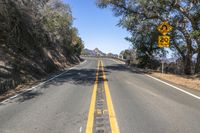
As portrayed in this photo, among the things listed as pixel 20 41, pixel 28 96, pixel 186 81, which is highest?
pixel 20 41

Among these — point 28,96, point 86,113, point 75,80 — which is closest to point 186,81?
point 75,80

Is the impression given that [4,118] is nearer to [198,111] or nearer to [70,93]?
[70,93]

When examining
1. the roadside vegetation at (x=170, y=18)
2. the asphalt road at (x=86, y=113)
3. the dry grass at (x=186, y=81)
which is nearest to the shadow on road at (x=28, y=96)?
the asphalt road at (x=86, y=113)

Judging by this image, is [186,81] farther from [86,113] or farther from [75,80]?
[86,113]

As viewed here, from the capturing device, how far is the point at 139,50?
132ft

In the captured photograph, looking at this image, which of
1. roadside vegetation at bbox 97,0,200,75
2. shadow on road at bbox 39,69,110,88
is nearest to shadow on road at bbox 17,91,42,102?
shadow on road at bbox 39,69,110,88

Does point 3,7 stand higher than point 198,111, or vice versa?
point 3,7

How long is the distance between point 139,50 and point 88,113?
32.9 meters

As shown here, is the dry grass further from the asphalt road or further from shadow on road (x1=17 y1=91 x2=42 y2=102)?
shadow on road (x1=17 y1=91 x2=42 y2=102)

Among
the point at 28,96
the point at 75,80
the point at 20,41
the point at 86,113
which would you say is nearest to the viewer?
the point at 86,113

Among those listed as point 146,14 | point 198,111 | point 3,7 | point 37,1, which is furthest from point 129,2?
point 198,111

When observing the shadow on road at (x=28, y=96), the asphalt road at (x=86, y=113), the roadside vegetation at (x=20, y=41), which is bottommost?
the shadow on road at (x=28, y=96)

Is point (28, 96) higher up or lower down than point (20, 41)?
lower down

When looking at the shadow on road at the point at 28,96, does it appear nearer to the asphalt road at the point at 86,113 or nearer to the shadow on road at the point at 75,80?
the asphalt road at the point at 86,113
